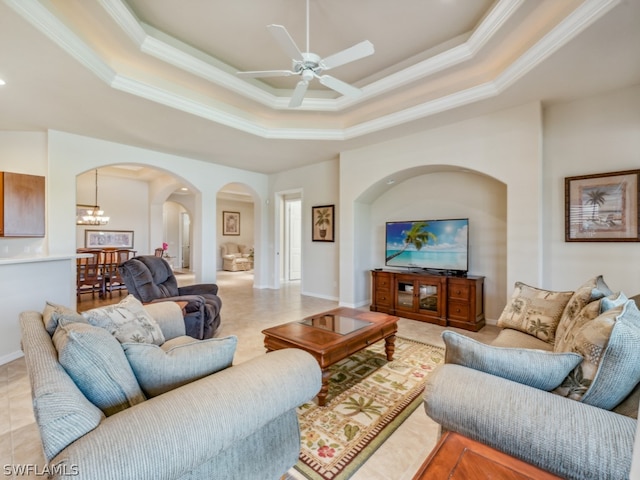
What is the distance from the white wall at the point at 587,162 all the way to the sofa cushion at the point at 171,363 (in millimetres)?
3774

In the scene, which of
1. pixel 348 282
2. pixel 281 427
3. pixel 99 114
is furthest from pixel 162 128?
pixel 281 427

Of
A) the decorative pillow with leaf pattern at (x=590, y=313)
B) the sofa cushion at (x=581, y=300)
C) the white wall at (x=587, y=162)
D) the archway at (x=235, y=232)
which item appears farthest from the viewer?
the archway at (x=235, y=232)

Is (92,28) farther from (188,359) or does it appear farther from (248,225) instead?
(248,225)

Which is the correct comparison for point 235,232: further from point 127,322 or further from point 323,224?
point 127,322

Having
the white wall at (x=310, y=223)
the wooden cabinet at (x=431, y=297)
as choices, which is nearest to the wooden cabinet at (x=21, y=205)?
the white wall at (x=310, y=223)

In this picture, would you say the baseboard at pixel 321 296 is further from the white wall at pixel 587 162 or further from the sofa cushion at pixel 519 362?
the sofa cushion at pixel 519 362

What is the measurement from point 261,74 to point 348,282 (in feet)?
11.5

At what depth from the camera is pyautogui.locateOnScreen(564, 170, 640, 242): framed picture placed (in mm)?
2961

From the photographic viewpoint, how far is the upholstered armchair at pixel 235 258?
412 inches

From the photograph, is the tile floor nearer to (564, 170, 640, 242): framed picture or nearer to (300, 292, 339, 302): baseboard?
(300, 292, 339, 302): baseboard

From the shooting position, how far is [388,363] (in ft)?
9.45

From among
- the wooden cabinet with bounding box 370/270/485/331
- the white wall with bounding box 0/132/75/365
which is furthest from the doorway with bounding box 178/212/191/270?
the wooden cabinet with bounding box 370/270/485/331

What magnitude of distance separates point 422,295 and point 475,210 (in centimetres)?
147

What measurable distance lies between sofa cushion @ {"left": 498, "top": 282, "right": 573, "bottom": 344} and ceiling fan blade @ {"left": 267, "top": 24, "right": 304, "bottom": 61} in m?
2.77
